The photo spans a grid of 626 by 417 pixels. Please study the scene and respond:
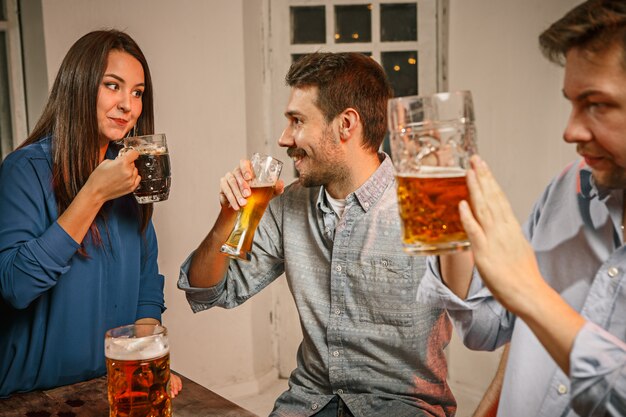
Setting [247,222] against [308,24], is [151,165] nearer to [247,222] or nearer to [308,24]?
[247,222]

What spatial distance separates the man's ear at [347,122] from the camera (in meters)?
2.00

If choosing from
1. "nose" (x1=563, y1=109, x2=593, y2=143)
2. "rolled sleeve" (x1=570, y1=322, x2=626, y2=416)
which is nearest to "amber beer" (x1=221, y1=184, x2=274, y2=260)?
"nose" (x1=563, y1=109, x2=593, y2=143)

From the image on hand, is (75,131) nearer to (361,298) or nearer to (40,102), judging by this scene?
(361,298)

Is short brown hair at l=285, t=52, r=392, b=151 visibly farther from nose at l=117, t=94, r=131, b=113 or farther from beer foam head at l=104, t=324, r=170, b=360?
beer foam head at l=104, t=324, r=170, b=360

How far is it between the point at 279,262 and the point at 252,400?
6.07 feet

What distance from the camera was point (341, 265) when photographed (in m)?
1.88

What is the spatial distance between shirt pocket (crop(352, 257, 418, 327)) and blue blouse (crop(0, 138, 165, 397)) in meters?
0.70

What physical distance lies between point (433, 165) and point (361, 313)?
89 centimetres

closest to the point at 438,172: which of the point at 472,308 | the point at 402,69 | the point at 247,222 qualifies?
the point at 472,308

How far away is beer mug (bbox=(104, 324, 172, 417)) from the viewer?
4.16 feet

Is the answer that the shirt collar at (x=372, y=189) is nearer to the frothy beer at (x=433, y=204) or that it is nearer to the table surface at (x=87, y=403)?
the table surface at (x=87, y=403)

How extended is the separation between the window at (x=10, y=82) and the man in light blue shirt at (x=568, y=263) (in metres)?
2.70

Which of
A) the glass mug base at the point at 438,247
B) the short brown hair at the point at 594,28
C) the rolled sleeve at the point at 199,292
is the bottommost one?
the rolled sleeve at the point at 199,292

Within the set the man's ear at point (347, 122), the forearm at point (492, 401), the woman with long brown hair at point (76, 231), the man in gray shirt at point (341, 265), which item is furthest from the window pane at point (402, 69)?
the forearm at point (492, 401)
